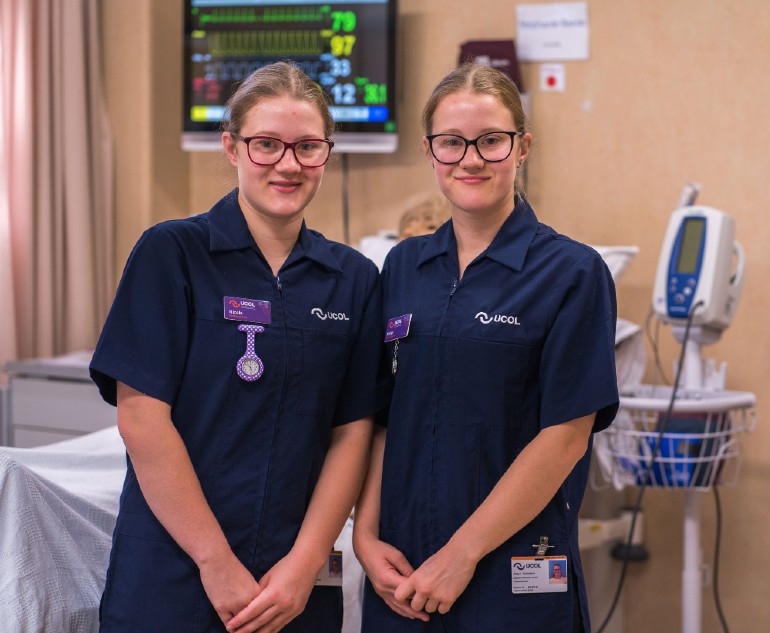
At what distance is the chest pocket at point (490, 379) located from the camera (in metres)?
1.45

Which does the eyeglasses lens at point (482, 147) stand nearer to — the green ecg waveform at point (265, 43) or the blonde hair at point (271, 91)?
the blonde hair at point (271, 91)

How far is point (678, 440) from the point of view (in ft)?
7.79

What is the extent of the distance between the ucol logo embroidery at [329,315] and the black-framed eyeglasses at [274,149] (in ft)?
0.77

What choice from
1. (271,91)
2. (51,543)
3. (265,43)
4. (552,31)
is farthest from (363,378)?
(265,43)

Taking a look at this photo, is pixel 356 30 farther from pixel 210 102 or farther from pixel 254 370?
pixel 254 370

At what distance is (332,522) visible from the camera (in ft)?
4.94

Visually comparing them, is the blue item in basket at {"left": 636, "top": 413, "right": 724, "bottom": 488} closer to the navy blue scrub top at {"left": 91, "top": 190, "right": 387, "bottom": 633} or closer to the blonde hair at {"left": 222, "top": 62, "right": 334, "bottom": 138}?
the navy blue scrub top at {"left": 91, "top": 190, "right": 387, "bottom": 633}

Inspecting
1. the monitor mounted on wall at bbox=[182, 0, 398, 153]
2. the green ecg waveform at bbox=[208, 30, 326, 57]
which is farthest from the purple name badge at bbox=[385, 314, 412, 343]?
the green ecg waveform at bbox=[208, 30, 326, 57]

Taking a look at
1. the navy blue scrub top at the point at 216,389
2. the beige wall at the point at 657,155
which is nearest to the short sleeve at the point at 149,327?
the navy blue scrub top at the point at 216,389

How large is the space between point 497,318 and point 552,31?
2.02m

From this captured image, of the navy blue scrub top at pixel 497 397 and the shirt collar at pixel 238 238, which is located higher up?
the shirt collar at pixel 238 238

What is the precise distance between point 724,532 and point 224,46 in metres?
2.37

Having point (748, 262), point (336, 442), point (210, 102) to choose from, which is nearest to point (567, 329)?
point (336, 442)

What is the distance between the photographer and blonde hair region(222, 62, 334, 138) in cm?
152
